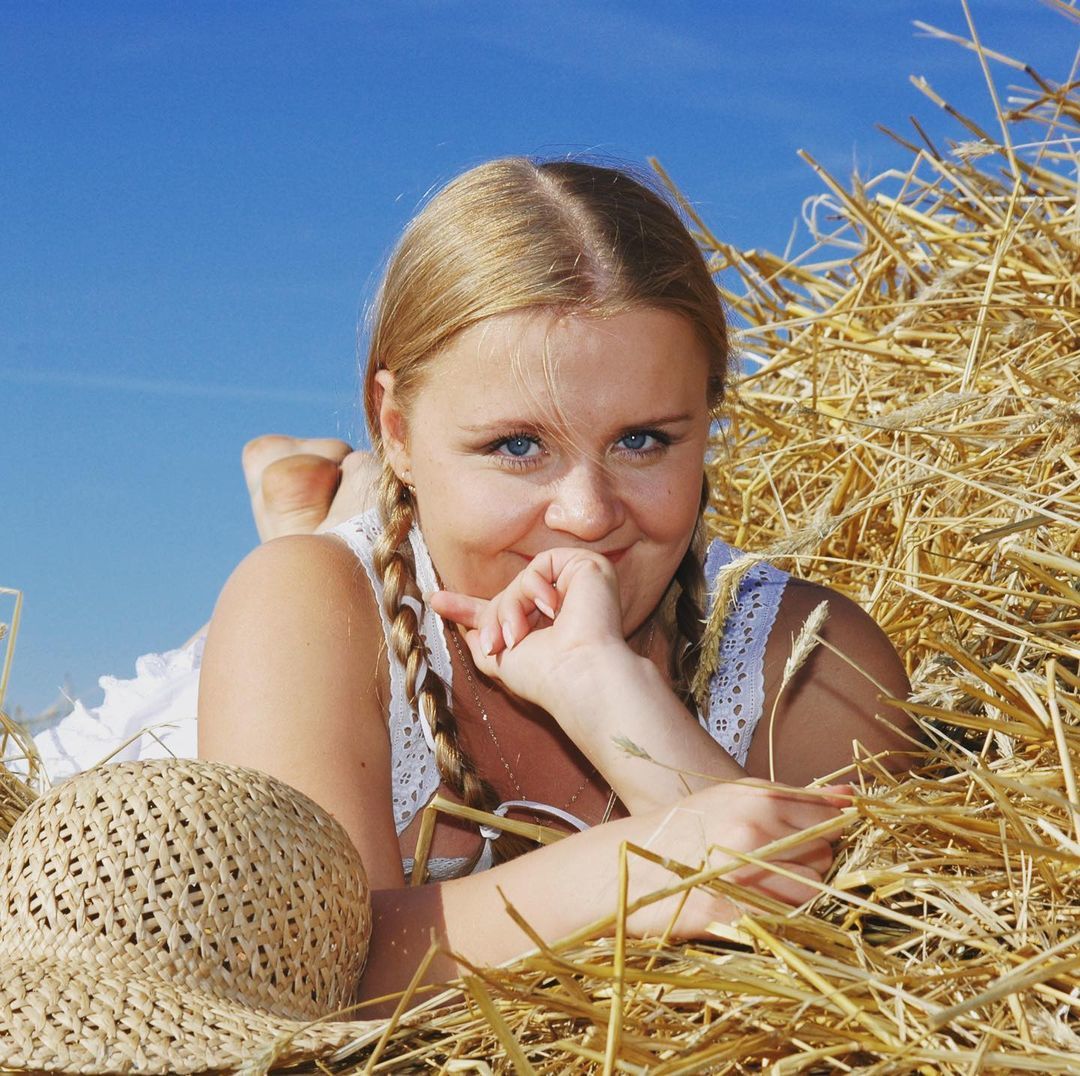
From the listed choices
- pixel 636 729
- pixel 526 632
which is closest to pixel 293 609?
pixel 526 632

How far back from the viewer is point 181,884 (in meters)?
1.36

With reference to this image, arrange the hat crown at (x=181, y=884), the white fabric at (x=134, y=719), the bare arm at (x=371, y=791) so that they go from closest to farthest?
the hat crown at (x=181, y=884) < the bare arm at (x=371, y=791) < the white fabric at (x=134, y=719)

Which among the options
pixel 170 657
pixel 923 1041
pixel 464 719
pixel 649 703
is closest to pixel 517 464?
pixel 649 703

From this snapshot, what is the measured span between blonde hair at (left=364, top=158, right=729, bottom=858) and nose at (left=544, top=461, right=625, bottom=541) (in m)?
0.24

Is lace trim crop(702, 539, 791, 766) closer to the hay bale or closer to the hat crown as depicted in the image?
the hay bale

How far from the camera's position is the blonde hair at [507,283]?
2.02m

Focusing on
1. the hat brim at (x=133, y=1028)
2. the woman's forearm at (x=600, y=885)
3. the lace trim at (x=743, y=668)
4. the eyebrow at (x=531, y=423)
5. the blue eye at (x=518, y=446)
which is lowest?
the hat brim at (x=133, y=1028)

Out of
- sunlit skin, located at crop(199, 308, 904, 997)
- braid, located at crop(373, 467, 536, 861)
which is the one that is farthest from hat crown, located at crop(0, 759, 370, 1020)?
braid, located at crop(373, 467, 536, 861)

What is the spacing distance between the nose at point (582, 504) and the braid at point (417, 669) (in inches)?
15.7

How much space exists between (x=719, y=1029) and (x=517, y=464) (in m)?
0.97

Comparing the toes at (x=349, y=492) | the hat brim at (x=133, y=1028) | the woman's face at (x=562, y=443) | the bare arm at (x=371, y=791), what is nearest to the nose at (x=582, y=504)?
the woman's face at (x=562, y=443)

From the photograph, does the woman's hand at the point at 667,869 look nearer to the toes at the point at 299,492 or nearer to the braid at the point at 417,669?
the braid at the point at 417,669

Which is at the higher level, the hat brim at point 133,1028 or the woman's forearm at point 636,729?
the woman's forearm at point 636,729

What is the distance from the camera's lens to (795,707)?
7.62ft
